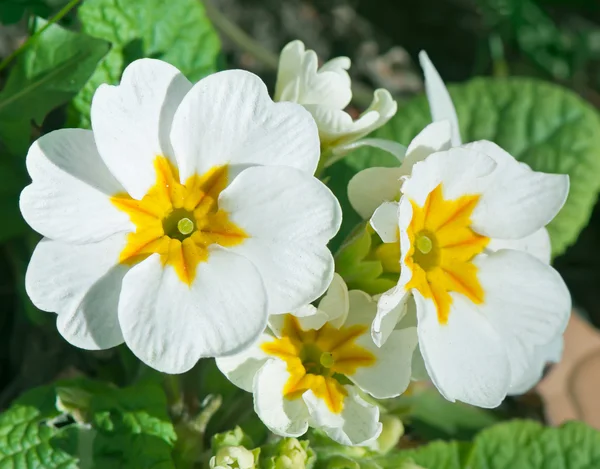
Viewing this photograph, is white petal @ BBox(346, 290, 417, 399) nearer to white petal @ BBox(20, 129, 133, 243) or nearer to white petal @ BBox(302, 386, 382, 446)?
white petal @ BBox(302, 386, 382, 446)

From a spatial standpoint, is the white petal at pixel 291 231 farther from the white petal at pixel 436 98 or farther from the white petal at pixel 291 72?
the white petal at pixel 436 98

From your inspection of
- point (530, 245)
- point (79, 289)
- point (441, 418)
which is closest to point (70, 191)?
point (79, 289)

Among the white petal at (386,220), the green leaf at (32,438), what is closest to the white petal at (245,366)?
the white petal at (386,220)

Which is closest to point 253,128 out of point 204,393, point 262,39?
→ point 204,393

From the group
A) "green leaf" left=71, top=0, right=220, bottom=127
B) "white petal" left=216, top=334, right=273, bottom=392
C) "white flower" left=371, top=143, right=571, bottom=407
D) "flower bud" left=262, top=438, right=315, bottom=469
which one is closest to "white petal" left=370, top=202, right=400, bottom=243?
"white flower" left=371, top=143, right=571, bottom=407

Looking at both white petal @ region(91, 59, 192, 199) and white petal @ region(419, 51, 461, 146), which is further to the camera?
white petal @ region(419, 51, 461, 146)

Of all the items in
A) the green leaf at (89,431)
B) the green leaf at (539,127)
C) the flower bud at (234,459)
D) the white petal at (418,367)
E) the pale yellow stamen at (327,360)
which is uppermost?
the flower bud at (234,459)

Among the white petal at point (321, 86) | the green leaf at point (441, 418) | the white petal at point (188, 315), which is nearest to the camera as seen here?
the white petal at point (188, 315)
